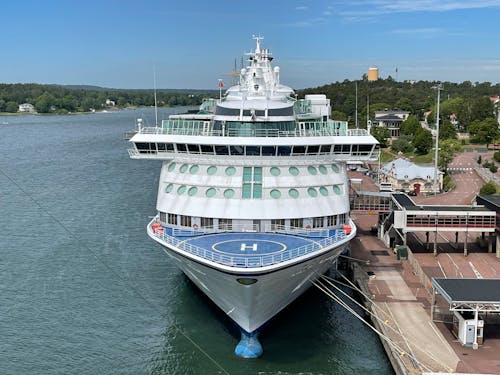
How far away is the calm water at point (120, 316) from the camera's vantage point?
2548 centimetres

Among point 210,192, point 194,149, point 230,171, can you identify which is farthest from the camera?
point 194,149

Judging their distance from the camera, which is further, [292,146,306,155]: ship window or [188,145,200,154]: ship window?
[188,145,200,154]: ship window

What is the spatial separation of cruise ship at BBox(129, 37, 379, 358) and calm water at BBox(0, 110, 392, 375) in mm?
1803

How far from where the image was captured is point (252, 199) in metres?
26.8

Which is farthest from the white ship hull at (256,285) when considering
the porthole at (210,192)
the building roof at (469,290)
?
the building roof at (469,290)

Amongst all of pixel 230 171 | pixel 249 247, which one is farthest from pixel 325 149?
pixel 249 247

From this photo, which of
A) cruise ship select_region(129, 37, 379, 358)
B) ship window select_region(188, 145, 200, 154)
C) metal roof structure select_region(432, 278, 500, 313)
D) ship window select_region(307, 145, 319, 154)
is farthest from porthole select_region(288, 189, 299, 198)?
metal roof structure select_region(432, 278, 500, 313)

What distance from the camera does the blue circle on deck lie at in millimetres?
23500

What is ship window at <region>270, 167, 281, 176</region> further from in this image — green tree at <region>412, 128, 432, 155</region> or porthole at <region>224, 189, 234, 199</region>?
green tree at <region>412, 128, 432, 155</region>

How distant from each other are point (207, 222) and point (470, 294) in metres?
11.3

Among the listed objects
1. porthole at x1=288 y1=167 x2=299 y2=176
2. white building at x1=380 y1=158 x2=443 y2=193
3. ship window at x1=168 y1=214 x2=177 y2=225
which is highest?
porthole at x1=288 y1=167 x2=299 y2=176

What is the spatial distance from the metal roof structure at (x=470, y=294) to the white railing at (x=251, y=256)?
474 cm

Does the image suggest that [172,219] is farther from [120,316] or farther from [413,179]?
[413,179]

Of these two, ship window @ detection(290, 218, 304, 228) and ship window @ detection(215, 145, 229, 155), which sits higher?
ship window @ detection(215, 145, 229, 155)
